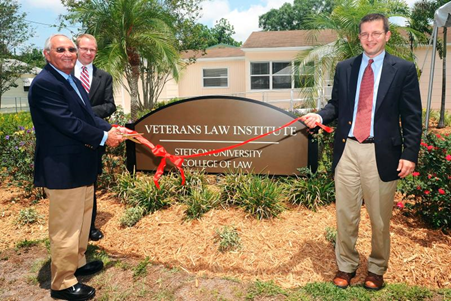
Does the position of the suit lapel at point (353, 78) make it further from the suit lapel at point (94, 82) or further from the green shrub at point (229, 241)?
the suit lapel at point (94, 82)

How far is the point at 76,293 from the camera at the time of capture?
2873 millimetres

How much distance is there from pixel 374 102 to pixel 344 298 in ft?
4.88

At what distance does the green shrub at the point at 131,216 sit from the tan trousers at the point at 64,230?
1.22 metres

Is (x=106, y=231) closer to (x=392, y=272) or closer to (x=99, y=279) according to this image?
(x=99, y=279)

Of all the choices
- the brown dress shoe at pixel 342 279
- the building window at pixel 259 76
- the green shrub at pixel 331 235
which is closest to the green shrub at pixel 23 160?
the green shrub at pixel 331 235

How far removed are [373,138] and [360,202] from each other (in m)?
0.53

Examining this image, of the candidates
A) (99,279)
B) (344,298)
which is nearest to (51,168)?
(99,279)

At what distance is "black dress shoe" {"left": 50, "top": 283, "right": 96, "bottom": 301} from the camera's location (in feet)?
9.43

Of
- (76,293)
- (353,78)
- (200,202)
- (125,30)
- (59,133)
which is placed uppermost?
(125,30)

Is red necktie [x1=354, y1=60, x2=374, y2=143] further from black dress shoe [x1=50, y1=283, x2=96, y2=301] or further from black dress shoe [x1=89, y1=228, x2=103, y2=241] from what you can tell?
black dress shoe [x1=89, y1=228, x2=103, y2=241]

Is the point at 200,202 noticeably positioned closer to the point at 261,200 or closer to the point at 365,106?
the point at 261,200

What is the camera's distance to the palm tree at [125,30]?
8.66m

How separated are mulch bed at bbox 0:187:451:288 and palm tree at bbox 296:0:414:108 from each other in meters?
4.94

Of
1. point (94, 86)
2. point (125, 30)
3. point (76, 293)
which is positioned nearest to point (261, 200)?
point (76, 293)
